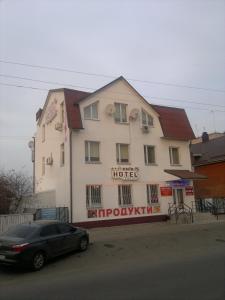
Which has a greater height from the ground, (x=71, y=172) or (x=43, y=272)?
(x=71, y=172)

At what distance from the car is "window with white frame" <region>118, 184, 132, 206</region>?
31.9 feet

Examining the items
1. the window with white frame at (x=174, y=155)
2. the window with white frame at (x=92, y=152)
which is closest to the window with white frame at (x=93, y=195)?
the window with white frame at (x=92, y=152)

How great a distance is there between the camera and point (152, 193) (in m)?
25.6

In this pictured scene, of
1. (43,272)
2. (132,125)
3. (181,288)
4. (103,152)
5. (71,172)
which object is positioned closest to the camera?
(181,288)

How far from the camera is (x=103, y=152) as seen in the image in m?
24.0

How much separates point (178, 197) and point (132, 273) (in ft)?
56.7

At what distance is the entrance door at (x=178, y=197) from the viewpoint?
2650 centimetres

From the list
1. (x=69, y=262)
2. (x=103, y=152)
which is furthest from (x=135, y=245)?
(x=103, y=152)

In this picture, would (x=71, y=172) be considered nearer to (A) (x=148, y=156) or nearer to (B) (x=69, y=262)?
(A) (x=148, y=156)

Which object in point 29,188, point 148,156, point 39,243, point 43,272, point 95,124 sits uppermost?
point 95,124

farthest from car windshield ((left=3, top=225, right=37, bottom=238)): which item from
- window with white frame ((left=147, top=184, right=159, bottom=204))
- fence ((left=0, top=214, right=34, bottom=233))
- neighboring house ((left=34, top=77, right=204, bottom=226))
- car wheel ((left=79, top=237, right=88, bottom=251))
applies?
window with white frame ((left=147, top=184, right=159, bottom=204))

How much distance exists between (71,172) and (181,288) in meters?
15.1

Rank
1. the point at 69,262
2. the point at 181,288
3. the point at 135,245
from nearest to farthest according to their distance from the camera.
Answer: the point at 181,288, the point at 69,262, the point at 135,245

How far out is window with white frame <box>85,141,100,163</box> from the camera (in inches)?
926
